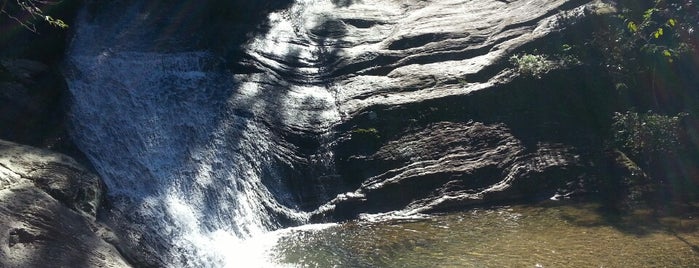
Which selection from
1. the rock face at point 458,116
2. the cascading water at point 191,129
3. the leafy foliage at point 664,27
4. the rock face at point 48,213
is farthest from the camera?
the leafy foliage at point 664,27

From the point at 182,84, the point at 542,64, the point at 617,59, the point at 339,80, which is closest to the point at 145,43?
the point at 182,84

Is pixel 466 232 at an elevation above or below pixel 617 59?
below

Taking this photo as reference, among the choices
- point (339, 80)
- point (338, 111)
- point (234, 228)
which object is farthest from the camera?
point (339, 80)

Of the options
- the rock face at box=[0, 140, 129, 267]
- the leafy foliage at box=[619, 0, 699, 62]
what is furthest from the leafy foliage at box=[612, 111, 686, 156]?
the rock face at box=[0, 140, 129, 267]

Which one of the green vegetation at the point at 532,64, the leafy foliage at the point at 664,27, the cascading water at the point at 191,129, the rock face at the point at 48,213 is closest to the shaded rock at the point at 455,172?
the cascading water at the point at 191,129

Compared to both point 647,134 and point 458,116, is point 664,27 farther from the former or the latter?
point 458,116

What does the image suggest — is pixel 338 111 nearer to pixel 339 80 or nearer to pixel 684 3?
pixel 339 80

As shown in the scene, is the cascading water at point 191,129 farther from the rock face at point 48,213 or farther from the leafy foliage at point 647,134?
the leafy foliage at point 647,134

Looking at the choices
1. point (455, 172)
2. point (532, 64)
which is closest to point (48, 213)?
point (455, 172)
